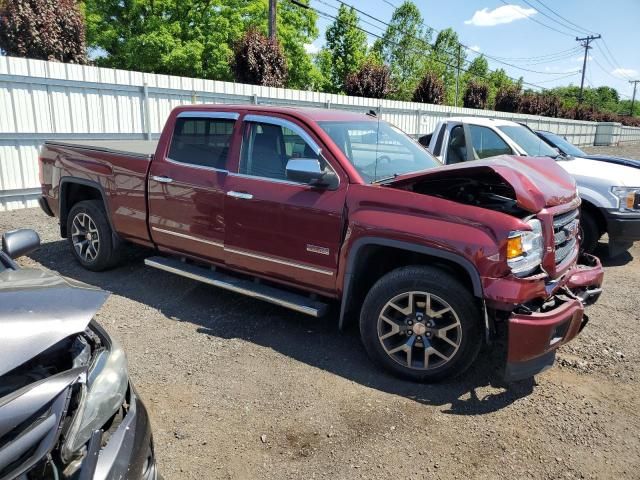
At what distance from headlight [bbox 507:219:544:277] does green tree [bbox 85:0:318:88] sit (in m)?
31.9

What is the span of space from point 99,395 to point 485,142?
7.26m

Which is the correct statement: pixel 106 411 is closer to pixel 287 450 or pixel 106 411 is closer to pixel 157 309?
pixel 287 450

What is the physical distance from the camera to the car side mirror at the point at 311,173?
381 centimetres

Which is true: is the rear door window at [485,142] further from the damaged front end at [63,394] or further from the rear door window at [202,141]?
the damaged front end at [63,394]

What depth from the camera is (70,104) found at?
31.0 feet

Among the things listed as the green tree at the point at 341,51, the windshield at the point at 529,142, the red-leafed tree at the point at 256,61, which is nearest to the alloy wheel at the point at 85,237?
the windshield at the point at 529,142

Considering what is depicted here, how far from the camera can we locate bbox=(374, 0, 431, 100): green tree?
5266 centimetres

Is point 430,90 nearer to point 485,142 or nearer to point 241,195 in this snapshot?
point 485,142

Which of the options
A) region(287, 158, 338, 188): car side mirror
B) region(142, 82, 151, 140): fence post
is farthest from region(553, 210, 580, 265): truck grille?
region(142, 82, 151, 140): fence post

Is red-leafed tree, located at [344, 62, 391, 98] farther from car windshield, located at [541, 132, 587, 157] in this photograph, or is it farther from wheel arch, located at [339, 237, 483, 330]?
wheel arch, located at [339, 237, 483, 330]

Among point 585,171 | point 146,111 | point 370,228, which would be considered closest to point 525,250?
point 370,228

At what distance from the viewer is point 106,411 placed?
1.87 metres

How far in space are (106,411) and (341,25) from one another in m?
45.5

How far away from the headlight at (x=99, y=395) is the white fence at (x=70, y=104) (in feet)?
27.2
